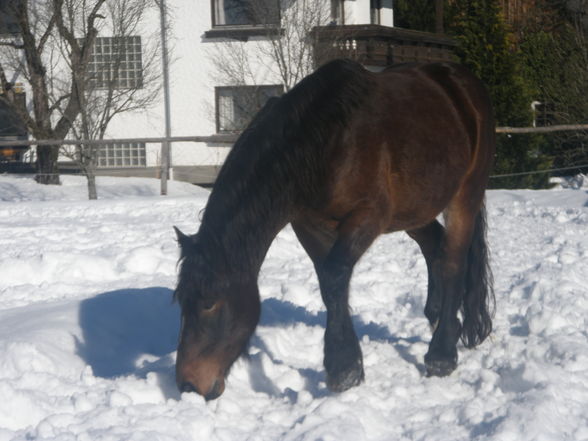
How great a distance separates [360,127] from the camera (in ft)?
11.9

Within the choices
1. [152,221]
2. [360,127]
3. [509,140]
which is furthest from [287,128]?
[509,140]

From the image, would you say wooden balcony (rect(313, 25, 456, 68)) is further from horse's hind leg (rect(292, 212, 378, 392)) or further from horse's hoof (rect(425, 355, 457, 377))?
horse's hind leg (rect(292, 212, 378, 392))

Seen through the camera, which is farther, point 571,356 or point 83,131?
point 83,131

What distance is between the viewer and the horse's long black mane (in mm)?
3240

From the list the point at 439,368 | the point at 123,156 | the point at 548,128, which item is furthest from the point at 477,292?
the point at 123,156

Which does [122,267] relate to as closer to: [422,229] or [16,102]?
[422,229]

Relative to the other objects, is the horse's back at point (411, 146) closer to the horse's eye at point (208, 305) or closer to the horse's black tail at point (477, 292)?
the horse's black tail at point (477, 292)

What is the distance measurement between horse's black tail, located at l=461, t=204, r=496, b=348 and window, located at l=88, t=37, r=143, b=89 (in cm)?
1343

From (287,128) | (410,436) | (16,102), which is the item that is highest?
(16,102)

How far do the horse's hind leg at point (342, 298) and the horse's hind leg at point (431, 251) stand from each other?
106cm

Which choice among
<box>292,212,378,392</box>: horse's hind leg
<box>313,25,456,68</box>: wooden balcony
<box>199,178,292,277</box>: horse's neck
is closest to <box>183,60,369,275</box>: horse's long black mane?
<box>199,178,292,277</box>: horse's neck

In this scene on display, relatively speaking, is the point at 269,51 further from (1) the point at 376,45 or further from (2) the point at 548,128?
(2) the point at 548,128

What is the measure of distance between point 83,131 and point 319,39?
5282 mm

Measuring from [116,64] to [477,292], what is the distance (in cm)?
1442
